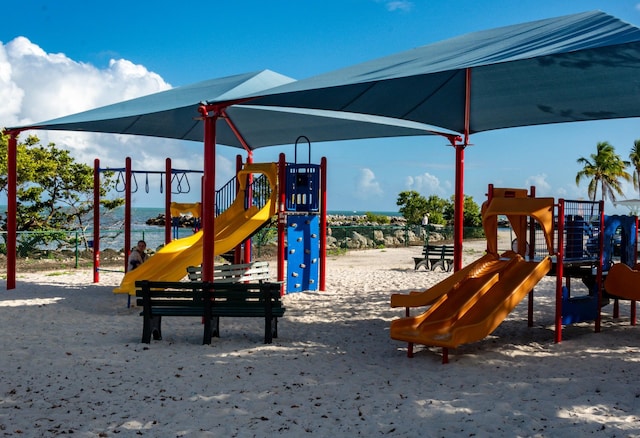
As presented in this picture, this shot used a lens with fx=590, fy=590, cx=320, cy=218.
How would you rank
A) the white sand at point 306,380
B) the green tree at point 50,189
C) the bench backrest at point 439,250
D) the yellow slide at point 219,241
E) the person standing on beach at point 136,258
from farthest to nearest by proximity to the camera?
the green tree at point 50,189, the bench backrest at point 439,250, the person standing on beach at point 136,258, the yellow slide at point 219,241, the white sand at point 306,380

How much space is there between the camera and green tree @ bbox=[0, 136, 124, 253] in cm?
2369

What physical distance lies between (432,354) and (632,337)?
3.27m

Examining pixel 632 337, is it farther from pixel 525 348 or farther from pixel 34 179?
pixel 34 179

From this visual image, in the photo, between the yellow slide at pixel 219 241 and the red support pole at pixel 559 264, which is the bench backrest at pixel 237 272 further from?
the red support pole at pixel 559 264

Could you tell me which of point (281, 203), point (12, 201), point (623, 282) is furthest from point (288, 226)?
point (12, 201)

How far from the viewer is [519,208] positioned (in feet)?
25.8

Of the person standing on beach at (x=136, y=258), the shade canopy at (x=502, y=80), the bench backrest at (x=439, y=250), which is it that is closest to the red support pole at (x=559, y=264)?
the shade canopy at (x=502, y=80)

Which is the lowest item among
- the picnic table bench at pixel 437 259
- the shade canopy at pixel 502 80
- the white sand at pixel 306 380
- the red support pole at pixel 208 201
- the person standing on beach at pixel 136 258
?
the white sand at pixel 306 380

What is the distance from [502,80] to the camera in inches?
402

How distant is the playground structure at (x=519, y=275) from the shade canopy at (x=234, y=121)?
4591 millimetres

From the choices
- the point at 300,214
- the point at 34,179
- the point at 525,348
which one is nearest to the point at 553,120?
the point at 300,214

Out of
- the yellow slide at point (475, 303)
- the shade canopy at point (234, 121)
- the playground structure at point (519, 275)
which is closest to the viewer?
the yellow slide at point (475, 303)

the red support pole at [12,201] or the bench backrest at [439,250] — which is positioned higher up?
the red support pole at [12,201]

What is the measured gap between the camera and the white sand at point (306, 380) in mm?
4820
